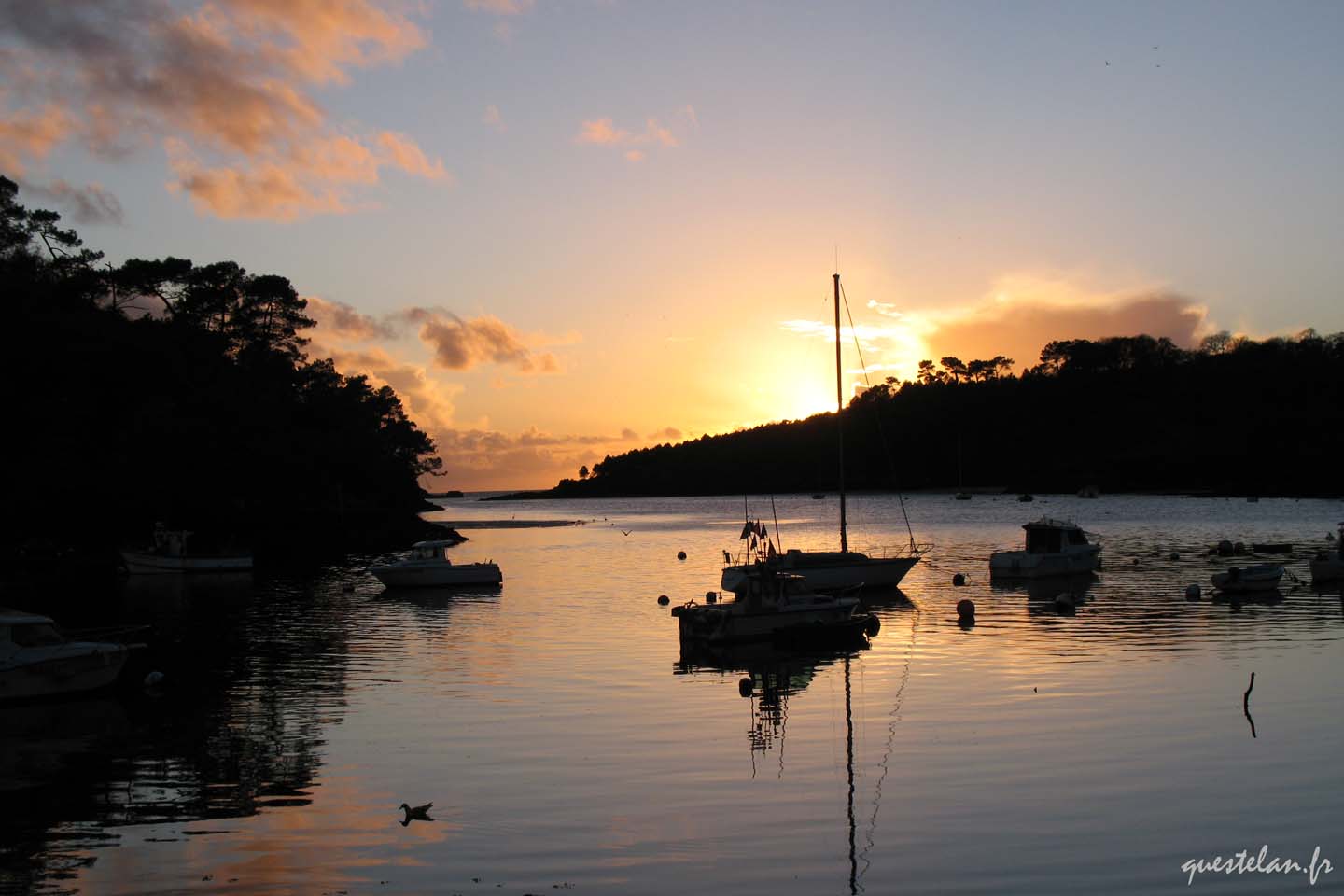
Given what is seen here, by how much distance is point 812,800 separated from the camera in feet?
65.2

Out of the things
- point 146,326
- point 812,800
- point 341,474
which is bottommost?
point 812,800

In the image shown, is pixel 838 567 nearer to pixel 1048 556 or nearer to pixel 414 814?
pixel 1048 556

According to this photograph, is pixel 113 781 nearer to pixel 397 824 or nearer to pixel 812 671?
pixel 397 824

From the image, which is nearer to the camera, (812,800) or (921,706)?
(812,800)

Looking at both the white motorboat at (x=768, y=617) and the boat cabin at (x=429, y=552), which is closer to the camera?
the white motorboat at (x=768, y=617)

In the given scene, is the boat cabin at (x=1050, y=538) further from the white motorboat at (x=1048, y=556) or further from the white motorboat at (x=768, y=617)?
the white motorboat at (x=768, y=617)

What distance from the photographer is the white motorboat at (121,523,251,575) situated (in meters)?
72.4

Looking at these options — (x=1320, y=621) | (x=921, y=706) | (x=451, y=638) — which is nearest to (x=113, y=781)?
(x=921, y=706)

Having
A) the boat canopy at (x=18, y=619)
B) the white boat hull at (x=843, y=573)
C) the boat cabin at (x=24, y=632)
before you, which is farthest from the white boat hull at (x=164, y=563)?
the boat canopy at (x=18, y=619)

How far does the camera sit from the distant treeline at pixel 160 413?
74.3 m

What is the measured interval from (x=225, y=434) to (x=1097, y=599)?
62432mm

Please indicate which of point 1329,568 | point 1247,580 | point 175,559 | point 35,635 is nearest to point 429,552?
point 175,559

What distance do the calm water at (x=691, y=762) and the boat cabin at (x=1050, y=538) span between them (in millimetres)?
16238

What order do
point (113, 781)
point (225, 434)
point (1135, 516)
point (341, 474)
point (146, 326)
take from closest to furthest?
point (113, 781), point (225, 434), point (146, 326), point (341, 474), point (1135, 516)
